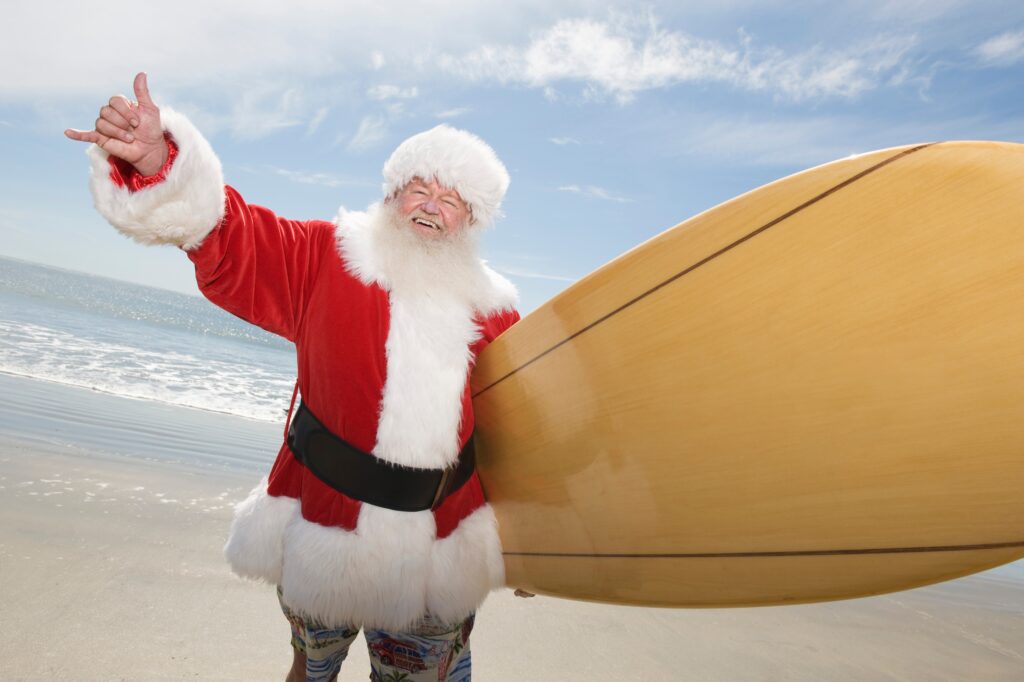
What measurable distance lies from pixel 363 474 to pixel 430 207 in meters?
0.70

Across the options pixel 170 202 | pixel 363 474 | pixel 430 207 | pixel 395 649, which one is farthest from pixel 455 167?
pixel 395 649

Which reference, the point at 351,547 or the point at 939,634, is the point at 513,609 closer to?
the point at 351,547

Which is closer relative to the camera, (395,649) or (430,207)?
(395,649)

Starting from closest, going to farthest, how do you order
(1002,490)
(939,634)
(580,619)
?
(1002,490), (580,619), (939,634)

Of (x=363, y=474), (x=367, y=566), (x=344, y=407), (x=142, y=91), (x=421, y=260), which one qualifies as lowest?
(x=367, y=566)

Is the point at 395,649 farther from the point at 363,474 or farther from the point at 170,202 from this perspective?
the point at 170,202

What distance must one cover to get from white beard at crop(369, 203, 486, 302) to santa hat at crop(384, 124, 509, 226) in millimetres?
Answer: 78

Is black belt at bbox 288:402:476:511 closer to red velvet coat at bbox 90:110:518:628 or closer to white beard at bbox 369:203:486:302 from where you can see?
red velvet coat at bbox 90:110:518:628

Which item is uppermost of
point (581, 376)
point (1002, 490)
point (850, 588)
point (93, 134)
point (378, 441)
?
point (93, 134)

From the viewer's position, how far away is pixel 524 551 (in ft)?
4.95

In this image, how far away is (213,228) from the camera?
1263 millimetres

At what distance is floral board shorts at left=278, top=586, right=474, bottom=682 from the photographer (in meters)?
1.39

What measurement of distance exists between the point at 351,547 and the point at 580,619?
1.91m

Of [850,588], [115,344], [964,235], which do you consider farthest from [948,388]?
[115,344]
